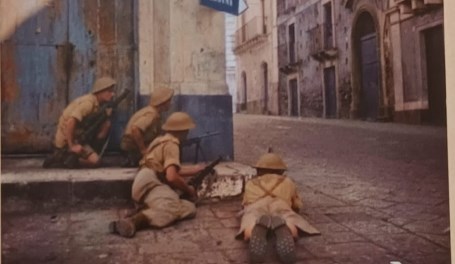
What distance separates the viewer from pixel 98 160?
6.61 feet

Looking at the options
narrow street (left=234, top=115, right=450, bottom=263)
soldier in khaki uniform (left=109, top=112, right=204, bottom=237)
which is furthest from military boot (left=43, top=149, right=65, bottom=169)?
narrow street (left=234, top=115, right=450, bottom=263)

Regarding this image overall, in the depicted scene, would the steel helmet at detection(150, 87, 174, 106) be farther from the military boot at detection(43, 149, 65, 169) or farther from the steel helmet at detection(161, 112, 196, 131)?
the military boot at detection(43, 149, 65, 169)

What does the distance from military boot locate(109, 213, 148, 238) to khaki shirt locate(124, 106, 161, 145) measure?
31 centimetres

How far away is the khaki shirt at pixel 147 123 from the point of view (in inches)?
75.5

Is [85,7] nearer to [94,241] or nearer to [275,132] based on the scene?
[275,132]

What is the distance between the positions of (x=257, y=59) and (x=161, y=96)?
38 centimetres

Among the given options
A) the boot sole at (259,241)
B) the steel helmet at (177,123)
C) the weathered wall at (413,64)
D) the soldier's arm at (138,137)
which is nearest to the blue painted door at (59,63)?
the soldier's arm at (138,137)

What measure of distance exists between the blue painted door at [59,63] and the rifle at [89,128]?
0.05 meters

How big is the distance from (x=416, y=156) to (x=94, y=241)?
3.19ft

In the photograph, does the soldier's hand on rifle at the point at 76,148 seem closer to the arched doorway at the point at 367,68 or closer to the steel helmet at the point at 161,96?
the steel helmet at the point at 161,96

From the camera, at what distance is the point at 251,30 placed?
72.6 inches

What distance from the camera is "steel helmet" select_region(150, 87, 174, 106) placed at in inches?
80.0

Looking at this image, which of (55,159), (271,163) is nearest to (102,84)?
(55,159)

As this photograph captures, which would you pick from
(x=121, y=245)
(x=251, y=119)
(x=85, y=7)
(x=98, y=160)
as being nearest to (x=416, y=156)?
(x=251, y=119)
